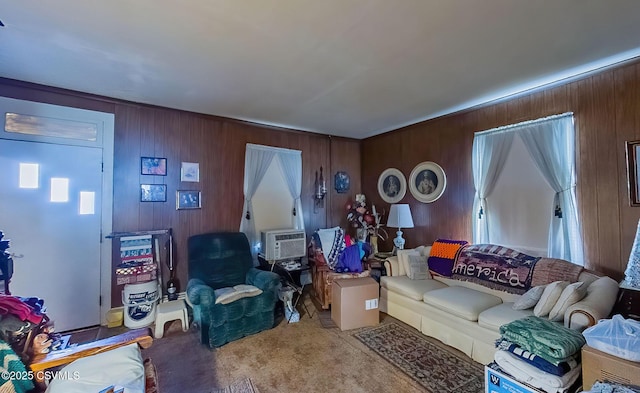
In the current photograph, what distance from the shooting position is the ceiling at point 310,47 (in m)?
1.69

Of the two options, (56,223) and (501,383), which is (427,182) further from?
(56,223)

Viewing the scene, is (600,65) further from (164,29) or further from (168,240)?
(168,240)

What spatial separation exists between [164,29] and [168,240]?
2.51m

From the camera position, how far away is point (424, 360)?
2375 mm

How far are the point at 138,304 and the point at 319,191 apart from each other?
300cm

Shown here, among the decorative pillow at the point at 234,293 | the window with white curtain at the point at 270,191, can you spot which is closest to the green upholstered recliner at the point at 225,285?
the decorative pillow at the point at 234,293

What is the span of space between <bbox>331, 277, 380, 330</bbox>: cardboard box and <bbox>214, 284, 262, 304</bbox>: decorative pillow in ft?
2.95

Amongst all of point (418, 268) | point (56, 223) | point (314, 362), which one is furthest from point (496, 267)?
point (56, 223)

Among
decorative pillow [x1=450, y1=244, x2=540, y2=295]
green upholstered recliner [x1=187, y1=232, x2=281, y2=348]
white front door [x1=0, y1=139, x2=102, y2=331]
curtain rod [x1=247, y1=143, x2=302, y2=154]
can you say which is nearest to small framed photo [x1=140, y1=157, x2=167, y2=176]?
white front door [x1=0, y1=139, x2=102, y2=331]

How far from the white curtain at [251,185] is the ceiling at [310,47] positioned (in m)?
1.00

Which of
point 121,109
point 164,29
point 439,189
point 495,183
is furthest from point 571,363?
point 121,109

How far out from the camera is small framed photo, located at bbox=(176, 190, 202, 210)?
3.57 meters

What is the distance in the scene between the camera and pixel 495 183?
3295mm

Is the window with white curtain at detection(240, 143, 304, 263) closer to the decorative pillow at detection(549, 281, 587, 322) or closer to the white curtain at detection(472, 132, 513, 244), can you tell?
the white curtain at detection(472, 132, 513, 244)
